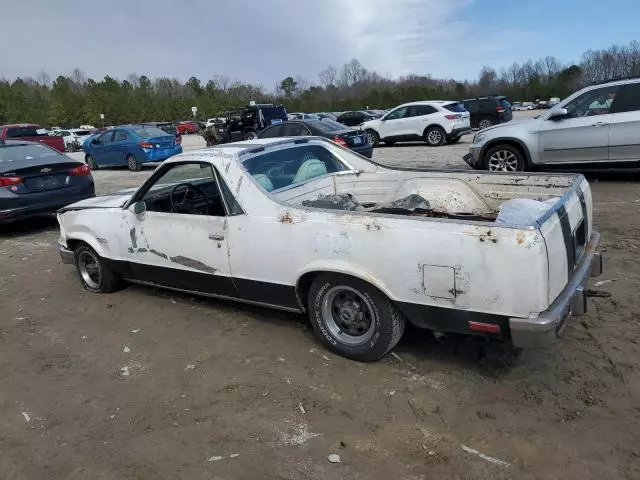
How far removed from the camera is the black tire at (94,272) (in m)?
5.51

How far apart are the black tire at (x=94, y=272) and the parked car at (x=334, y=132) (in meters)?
9.18

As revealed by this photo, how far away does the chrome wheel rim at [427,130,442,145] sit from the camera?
764 inches

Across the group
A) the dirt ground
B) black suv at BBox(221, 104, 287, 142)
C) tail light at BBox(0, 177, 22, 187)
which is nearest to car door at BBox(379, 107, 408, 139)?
black suv at BBox(221, 104, 287, 142)

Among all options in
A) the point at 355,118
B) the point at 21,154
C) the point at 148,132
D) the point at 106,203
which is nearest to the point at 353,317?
the point at 106,203

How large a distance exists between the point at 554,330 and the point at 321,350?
1707mm

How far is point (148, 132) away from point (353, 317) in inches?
649

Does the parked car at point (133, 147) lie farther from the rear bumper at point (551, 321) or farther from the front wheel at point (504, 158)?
the rear bumper at point (551, 321)

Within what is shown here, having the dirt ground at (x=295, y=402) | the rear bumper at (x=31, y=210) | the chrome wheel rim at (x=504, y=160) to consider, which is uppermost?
the rear bumper at (x=31, y=210)

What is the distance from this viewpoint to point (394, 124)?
20.5 m

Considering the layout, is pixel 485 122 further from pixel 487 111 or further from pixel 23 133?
pixel 23 133

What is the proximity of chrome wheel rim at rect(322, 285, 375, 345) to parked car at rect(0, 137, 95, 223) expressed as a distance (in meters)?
6.63

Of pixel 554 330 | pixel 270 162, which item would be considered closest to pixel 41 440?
pixel 270 162

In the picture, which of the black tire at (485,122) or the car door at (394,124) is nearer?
the car door at (394,124)

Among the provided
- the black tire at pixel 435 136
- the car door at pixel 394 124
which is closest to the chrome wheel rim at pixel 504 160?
the black tire at pixel 435 136
